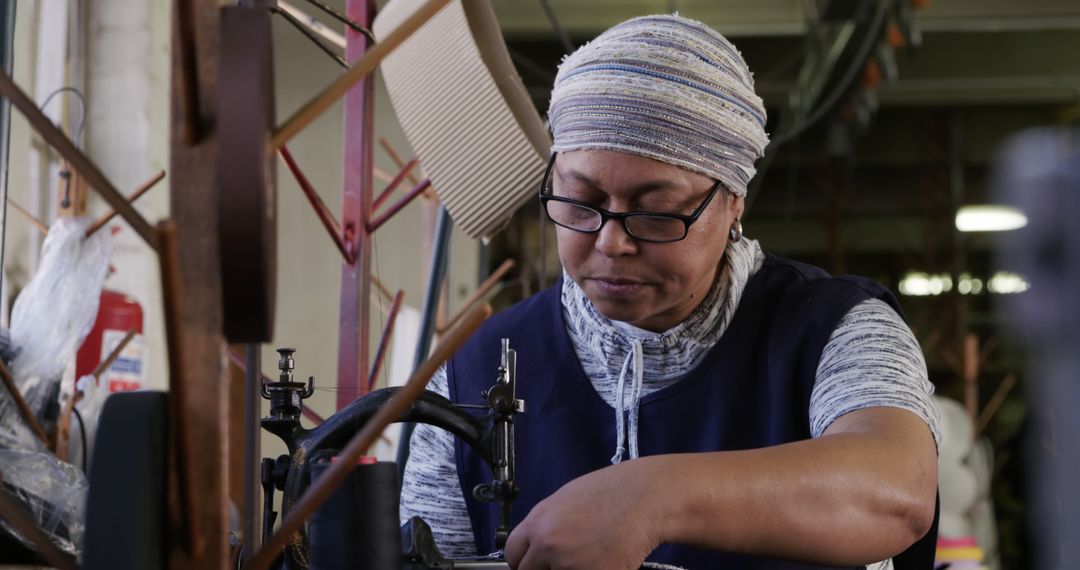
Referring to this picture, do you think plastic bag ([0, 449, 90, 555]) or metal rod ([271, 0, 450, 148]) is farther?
plastic bag ([0, 449, 90, 555])

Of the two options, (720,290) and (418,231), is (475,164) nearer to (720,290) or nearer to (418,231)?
(720,290)

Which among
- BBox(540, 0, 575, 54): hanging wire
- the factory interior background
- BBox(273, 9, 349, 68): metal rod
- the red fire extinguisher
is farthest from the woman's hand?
the red fire extinguisher

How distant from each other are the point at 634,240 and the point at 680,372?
8.4 inches

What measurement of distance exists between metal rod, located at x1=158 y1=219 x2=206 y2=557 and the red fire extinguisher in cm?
170

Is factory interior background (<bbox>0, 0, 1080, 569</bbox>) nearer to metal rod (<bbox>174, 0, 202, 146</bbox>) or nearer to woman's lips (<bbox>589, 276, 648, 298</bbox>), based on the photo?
metal rod (<bbox>174, 0, 202, 146</bbox>)

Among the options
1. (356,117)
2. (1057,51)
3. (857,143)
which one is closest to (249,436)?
(356,117)

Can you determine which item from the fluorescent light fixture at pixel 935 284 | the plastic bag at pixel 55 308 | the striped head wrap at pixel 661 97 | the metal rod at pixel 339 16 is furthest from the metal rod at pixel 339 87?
the fluorescent light fixture at pixel 935 284

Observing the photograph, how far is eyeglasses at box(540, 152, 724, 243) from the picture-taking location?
1082 millimetres

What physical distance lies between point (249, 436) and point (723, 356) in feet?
2.34

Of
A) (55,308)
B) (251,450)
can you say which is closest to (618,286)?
(251,450)

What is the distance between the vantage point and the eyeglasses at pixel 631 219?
1.08 meters

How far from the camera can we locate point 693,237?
111cm

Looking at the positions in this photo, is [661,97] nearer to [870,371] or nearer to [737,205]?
[737,205]

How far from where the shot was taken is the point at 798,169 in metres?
9.99
